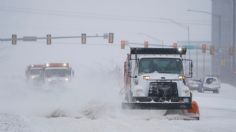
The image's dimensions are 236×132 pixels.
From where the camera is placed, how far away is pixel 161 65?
23.3 meters

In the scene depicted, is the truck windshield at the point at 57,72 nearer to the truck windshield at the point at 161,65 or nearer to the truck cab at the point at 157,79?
the truck cab at the point at 157,79

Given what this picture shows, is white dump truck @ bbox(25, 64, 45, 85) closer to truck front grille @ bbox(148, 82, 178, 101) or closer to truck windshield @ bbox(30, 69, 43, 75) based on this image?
truck windshield @ bbox(30, 69, 43, 75)

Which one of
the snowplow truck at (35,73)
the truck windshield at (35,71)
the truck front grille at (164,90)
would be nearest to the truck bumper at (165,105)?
the truck front grille at (164,90)

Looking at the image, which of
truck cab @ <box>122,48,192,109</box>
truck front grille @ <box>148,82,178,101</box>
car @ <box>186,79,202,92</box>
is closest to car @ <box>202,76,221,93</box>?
car @ <box>186,79,202,92</box>

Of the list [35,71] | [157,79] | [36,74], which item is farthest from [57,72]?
[157,79]

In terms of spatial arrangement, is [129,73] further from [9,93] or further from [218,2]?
[218,2]

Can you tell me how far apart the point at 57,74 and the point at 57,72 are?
0.18 metres

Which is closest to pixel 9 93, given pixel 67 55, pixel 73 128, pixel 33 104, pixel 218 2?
pixel 33 104

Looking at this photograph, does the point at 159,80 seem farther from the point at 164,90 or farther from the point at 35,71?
the point at 35,71

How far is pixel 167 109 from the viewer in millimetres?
22406

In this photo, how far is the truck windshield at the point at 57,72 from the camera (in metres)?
49.7

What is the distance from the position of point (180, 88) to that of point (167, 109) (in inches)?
37.5

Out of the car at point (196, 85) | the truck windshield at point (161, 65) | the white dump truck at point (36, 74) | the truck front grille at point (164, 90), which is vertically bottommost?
the car at point (196, 85)

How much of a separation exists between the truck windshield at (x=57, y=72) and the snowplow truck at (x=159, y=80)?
26.0 m
